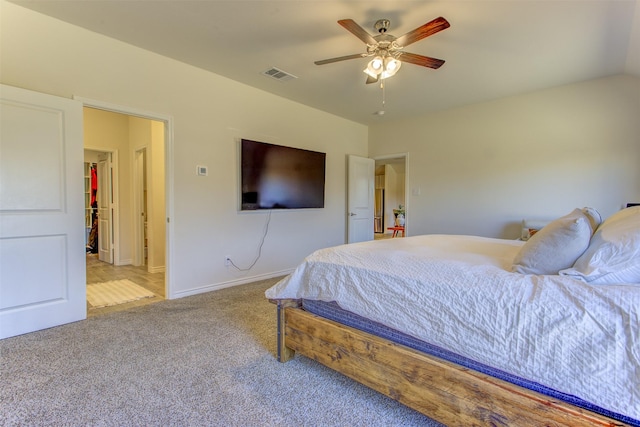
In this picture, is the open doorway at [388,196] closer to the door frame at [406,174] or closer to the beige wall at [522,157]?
the door frame at [406,174]

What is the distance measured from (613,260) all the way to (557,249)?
19 centimetres

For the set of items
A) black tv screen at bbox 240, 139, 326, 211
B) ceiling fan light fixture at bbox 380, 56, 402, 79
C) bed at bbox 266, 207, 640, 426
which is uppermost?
ceiling fan light fixture at bbox 380, 56, 402, 79

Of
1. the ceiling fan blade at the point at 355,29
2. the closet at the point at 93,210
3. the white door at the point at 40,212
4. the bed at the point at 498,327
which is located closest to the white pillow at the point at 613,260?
the bed at the point at 498,327

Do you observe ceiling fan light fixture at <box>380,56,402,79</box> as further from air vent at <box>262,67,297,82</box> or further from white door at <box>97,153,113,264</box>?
white door at <box>97,153,113,264</box>

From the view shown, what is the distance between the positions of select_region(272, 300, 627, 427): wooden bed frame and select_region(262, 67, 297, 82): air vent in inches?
103

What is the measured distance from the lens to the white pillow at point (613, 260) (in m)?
1.09

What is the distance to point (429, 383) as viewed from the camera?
129cm

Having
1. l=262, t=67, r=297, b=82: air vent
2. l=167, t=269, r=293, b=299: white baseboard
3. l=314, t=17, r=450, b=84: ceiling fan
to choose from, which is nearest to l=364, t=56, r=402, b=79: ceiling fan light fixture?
l=314, t=17, r=450, b=84: ceiling fan

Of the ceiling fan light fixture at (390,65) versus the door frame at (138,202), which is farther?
the door frame at (138,202)

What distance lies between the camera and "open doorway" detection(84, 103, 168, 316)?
14.9ft

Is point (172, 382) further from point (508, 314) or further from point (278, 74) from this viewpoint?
point (278, 74)

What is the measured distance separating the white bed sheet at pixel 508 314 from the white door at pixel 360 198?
3.47 meters

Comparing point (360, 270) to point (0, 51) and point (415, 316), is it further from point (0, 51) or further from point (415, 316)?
point (0, 51)

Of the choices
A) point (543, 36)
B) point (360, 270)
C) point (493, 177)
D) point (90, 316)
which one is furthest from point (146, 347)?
point (493, 177)
